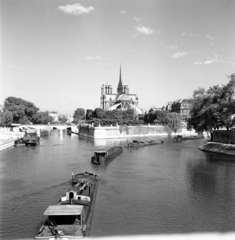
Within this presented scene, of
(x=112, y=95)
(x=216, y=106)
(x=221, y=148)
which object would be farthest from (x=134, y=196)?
(x=112, y=95)

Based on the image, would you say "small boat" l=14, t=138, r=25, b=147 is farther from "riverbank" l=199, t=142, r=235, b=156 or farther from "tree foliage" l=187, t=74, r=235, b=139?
"riverbank" l=199, t=142, r=235, b=156

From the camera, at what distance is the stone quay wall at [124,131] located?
73.4 metres

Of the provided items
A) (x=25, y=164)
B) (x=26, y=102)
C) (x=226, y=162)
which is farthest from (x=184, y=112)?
(x=25, y=164)

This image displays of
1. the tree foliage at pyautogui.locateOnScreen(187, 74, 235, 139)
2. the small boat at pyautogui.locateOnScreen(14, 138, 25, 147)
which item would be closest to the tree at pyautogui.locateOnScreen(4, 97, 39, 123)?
the small boat at pyautogui.locateOnScreen(14, 138, 25, 147)

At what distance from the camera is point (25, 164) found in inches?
1259

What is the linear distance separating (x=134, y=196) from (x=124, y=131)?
60.1m

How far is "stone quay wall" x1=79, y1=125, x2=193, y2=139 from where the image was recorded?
73375 millimetres

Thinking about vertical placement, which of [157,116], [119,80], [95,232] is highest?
[119,80]

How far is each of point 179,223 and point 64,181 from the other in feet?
38.6

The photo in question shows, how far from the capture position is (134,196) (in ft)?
62.6

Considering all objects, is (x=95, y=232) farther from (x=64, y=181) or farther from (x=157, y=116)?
(x=157, y=116)

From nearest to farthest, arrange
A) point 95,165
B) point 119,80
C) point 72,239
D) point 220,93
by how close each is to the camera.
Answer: point 72,239
point 95,165
point 220,93
point 119,80

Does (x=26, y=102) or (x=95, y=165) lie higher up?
(x=26, y=102)

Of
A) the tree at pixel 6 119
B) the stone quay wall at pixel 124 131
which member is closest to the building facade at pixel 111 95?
the stone quay wall at pixel 124 131
